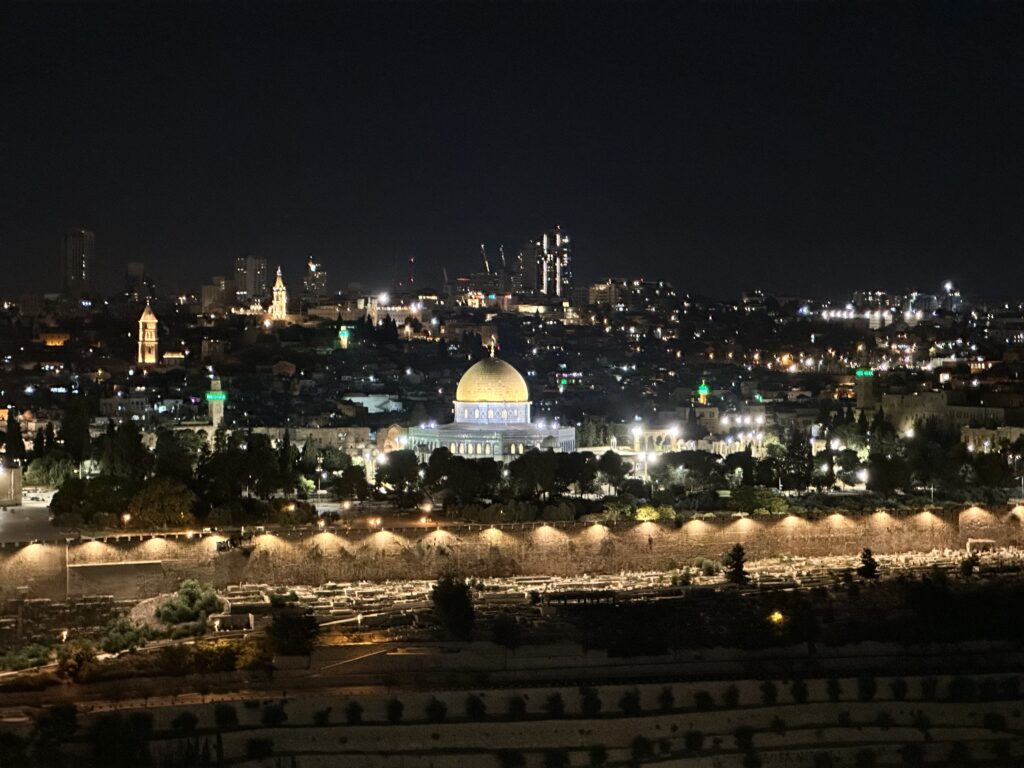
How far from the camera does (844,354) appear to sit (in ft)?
251

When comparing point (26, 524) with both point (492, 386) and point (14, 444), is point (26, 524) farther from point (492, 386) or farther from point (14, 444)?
point (492, 386)

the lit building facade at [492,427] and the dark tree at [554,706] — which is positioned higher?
the lit building facade at [492,427]

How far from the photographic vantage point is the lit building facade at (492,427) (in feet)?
131

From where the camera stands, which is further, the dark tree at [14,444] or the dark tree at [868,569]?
the dark tree at [14,444]

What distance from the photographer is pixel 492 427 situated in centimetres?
4081

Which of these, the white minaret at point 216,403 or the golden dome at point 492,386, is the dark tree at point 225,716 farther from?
the white minaret at point 216,403

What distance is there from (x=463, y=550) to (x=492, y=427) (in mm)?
12543

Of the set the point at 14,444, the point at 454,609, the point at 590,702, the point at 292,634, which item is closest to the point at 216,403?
the point at 14,444

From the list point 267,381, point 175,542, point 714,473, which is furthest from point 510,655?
point 267,381

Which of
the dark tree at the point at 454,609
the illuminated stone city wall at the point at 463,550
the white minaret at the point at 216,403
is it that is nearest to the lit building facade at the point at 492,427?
the white minaret at the point at 216,403

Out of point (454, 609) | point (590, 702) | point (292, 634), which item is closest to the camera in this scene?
point (590, 702)

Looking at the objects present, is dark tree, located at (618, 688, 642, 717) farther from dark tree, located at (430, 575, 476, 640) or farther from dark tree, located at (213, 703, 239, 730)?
dark tree, located at (213, 703, 239, 730)

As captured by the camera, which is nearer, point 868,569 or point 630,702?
point 630,702

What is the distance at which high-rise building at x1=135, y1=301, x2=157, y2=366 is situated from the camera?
6141 centimetres
